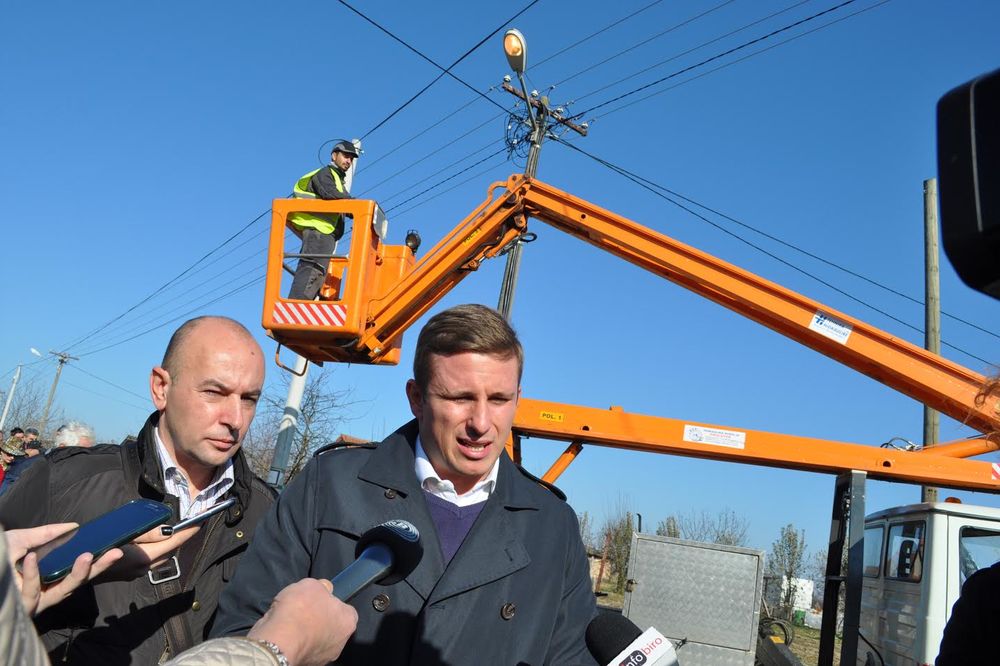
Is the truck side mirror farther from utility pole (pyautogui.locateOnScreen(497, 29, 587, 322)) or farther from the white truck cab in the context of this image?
utility pole (pyautogui.locateOnScreen(497, 29, 587, 322))

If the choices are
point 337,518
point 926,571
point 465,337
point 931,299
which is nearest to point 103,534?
point 337,518

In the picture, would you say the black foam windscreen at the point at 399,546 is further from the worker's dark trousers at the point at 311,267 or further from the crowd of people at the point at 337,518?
the worker's dark trousers at the point at 311,267

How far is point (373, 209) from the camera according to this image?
6.37 m

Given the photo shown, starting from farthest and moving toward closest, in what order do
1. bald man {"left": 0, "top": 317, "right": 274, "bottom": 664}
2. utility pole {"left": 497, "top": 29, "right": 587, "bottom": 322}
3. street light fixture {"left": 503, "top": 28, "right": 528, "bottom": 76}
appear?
utility pole {"left": 497, "top": 29, "right": 587, "bottom": 322}
street light fixture {"left": 503, "top": 28, "right": 528, "bottom": 76}
bald man {"left": 0, "top": 317, "right": 274, "bottom": 664}

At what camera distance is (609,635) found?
214 centimetres

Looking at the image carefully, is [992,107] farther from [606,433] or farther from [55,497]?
[606,433]

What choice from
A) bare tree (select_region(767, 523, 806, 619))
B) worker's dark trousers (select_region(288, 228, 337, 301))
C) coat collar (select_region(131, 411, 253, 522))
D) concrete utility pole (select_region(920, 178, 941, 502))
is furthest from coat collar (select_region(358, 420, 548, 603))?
bare tree (select_region(767, 523, 806, 619))

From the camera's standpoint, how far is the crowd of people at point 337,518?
2326mm

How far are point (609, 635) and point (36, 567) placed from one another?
1.40m

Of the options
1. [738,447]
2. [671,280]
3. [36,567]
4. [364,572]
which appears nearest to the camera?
[364,572]

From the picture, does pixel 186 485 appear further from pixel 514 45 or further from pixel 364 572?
pixel 514 45

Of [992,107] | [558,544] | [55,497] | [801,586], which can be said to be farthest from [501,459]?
[801,586]

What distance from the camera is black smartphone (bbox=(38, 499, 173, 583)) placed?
1.79 meters

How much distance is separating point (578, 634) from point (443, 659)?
0.49m
